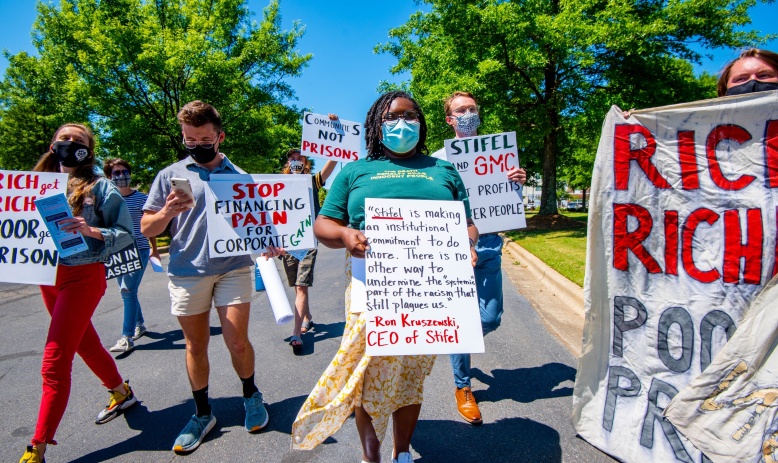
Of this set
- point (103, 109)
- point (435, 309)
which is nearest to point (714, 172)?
point (435, 309)

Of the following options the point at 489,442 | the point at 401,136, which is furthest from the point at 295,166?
the point at 489,442

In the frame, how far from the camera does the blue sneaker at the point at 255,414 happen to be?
287cm

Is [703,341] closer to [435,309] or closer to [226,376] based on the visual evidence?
[435,309]

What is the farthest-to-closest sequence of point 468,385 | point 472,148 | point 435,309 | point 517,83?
1. point 517,83
2. point 472,148
3. point 468,385
4. point 435,309

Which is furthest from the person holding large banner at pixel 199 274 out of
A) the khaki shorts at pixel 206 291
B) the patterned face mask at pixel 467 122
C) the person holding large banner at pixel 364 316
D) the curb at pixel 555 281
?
the curb at pixel 555 281

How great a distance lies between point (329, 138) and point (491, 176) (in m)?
Result: 2.34

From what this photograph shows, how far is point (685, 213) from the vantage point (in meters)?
2.24

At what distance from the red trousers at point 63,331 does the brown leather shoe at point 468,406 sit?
246cm

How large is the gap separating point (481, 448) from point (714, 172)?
1988 millimetres

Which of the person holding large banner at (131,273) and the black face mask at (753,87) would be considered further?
the person holding large banner at (131,273)

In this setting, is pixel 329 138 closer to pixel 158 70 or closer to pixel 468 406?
pixel 468 406

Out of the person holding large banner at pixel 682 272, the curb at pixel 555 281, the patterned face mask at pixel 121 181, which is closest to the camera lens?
the person holding large banner at pixel 682 272

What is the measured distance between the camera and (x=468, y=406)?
9.89ft

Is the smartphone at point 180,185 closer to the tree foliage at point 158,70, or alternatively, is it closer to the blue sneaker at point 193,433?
the blue sneaker at point 193,433
